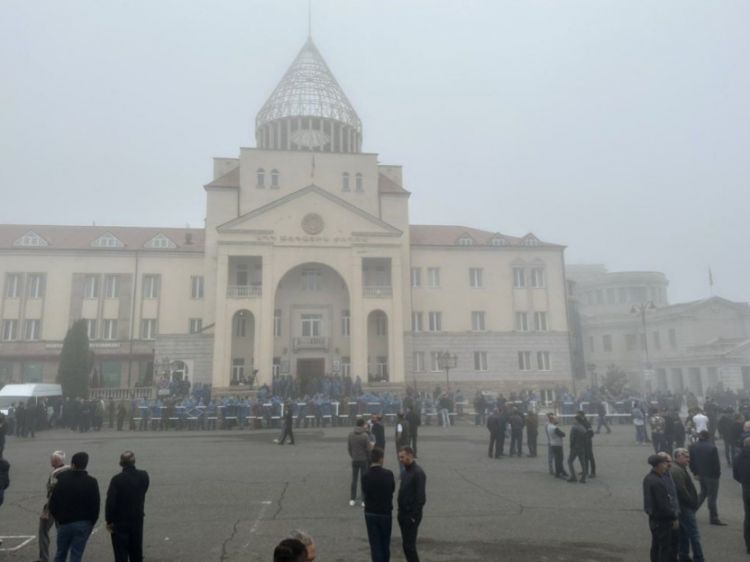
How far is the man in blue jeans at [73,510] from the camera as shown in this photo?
669cm

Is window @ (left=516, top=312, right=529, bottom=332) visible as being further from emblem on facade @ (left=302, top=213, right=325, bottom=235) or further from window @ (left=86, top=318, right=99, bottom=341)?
window @ (left=86, top=318, right=99, bottom=341)

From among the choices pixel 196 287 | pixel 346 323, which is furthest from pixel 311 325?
pixel 196 287

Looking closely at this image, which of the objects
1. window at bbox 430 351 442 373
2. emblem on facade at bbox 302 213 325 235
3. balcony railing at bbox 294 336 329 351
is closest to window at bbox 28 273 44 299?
balcony railing at bbox 294 336 329 351

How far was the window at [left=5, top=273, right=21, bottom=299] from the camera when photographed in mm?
44094

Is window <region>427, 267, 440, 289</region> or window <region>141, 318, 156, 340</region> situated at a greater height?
window <region>427, 267, 440, 289</region>

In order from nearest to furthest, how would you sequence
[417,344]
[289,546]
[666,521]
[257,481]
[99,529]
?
[289,546] < [666,521] < [99,529] < [257,481] < [417,344]

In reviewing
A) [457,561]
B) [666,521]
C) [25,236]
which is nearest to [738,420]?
[666,521]

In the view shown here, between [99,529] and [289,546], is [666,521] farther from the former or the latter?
[99,529]

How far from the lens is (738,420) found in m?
15.1

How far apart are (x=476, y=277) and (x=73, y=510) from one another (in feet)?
138

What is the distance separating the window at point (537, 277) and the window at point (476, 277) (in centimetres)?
463

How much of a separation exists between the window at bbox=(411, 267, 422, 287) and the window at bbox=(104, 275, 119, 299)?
2463 cm

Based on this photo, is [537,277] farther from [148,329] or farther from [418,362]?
[148,329]

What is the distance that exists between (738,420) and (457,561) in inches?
452
